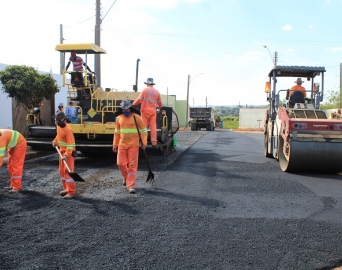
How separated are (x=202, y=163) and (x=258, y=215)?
430cm

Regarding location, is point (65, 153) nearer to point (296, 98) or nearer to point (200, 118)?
point (296, 98)

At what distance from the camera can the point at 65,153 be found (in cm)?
550

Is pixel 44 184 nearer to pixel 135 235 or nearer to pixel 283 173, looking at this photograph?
pixel 135 235

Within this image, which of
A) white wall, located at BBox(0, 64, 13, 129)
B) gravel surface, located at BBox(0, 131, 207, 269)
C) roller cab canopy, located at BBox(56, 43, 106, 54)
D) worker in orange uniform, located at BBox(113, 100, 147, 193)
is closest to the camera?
gravel surface, located at BBox(0, 131, 207, 269)

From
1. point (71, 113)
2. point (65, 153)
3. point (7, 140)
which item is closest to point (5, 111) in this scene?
point (71, 113)

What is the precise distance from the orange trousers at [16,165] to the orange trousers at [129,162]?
1.46m

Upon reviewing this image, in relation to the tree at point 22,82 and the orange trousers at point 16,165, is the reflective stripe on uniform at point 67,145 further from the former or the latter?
the tree at point 22,82

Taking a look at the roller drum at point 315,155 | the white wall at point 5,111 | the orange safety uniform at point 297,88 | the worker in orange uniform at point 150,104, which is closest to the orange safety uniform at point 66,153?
the worker in orange uniform at point 150,104

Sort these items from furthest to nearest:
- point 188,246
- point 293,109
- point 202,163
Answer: point 202,163
point 293,109
point 188,246

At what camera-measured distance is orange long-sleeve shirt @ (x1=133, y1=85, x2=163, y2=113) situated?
305 inches

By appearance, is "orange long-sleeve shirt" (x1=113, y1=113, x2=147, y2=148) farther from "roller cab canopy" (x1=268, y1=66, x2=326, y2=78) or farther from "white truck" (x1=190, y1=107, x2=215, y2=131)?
"white truck" (x1=190, y1=107, x2=215, y2=131)

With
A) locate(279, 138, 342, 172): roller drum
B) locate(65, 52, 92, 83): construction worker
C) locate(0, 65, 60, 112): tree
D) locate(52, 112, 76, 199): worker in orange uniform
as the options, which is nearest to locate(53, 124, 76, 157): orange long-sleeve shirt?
locate(52, 112, 76, 199): worker in orange uniform

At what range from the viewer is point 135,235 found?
3.83m

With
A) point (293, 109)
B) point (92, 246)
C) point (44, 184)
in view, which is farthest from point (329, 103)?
point (92, 246)
